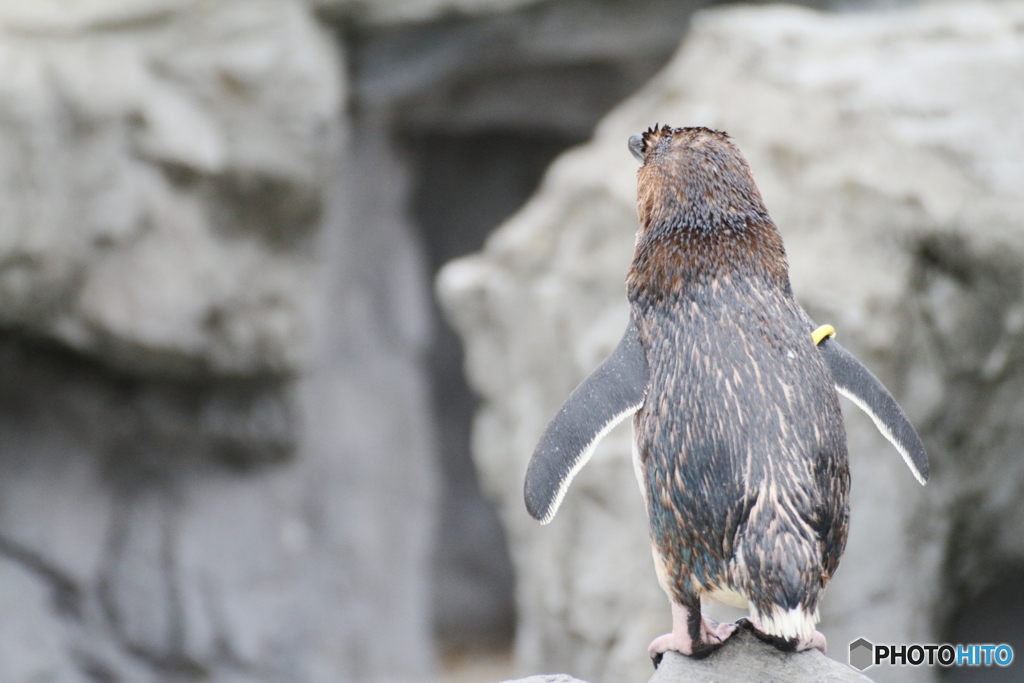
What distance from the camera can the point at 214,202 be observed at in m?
3.71

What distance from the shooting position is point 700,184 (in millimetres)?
1557

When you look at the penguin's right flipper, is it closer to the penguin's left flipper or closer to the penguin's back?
the penguin's back

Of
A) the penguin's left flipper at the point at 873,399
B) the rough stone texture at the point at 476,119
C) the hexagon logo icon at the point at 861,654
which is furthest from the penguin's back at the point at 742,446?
the rough stone texture at the point at 476,119

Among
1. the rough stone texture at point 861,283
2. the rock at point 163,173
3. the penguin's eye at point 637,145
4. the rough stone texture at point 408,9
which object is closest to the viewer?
the penguin's eye at point 637,145

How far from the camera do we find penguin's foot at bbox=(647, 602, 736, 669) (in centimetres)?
152

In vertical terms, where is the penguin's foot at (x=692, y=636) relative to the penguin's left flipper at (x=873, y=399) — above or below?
below

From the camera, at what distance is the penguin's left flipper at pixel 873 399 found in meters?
1.60

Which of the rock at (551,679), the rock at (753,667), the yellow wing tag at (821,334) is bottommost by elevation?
the rock at (551,679)

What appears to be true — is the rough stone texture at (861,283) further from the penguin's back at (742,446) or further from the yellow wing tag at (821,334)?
the penguin's back at (742,446)

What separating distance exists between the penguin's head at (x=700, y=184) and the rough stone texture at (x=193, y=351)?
95.9 inches

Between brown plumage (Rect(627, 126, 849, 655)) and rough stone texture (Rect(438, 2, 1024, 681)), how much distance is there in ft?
3.83

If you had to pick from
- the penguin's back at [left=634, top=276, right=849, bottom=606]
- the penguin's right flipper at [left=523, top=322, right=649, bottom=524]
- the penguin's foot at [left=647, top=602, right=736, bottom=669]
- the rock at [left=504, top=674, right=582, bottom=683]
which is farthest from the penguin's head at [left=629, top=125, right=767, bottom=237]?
the rock at [left=504, top=674, right=582, bottom=683]

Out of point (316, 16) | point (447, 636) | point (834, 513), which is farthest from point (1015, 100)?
point (447, 636)

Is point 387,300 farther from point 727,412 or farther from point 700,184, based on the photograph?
point 727,412
